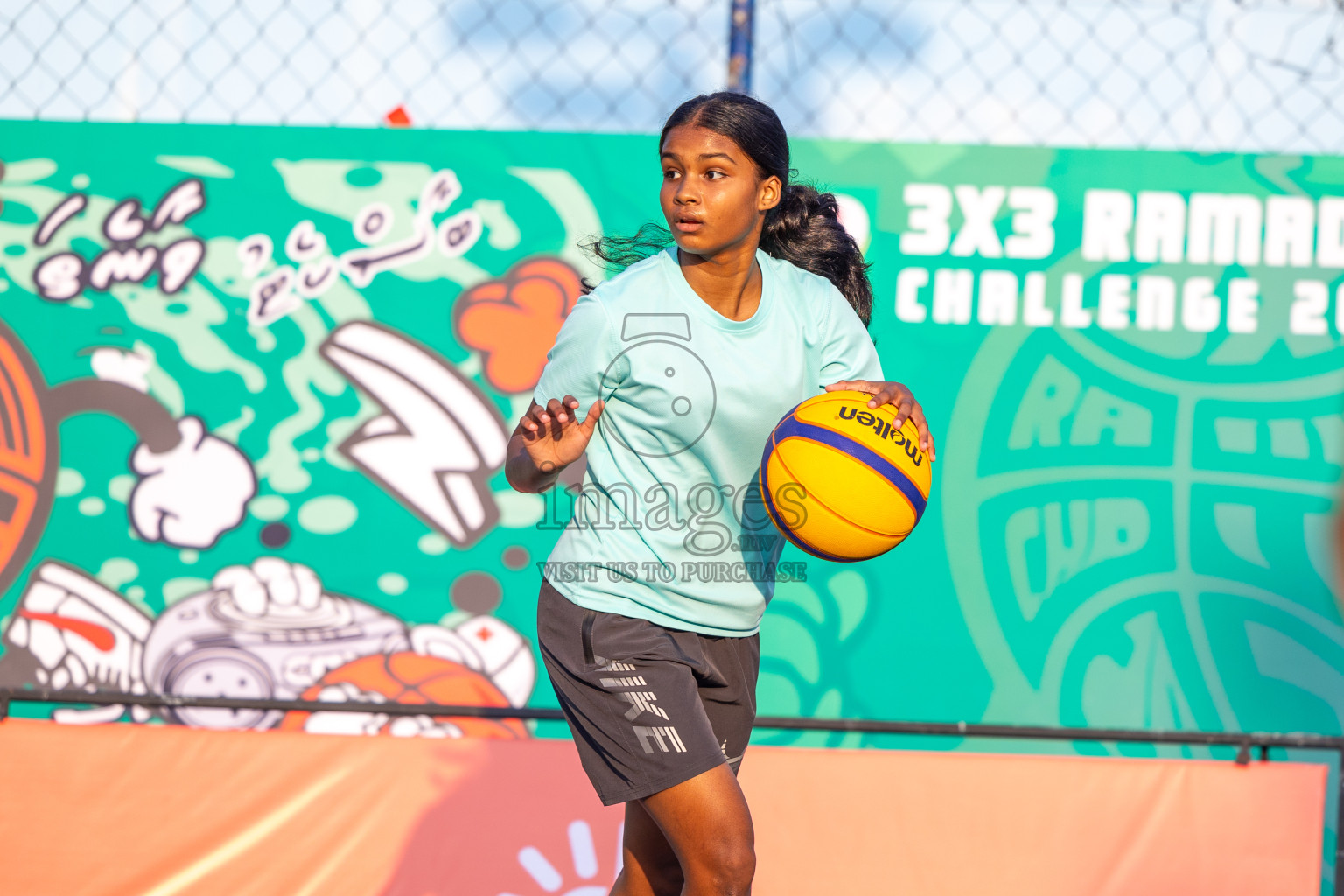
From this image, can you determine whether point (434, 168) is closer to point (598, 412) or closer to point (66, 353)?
point (66, 353)

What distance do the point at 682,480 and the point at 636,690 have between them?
427 millimetres

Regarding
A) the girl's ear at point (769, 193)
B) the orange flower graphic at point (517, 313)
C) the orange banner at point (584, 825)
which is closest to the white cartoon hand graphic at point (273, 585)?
the orange banner at point (584, 825)

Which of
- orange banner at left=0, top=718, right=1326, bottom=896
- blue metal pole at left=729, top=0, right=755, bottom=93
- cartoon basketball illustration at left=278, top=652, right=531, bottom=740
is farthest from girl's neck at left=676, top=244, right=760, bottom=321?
cartoon basketball illustration at left=278, top=652, right=531, bottom=740

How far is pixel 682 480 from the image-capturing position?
7.68 ft

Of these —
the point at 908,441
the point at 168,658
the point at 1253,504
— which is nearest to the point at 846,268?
the point at 908,441

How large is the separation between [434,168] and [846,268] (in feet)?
5.71

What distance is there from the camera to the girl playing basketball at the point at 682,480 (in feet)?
7.22

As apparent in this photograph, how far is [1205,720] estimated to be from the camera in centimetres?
385

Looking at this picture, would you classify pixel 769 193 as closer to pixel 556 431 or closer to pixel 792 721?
pixel 556 431

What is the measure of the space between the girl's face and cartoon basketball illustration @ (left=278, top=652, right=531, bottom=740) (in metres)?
2.09

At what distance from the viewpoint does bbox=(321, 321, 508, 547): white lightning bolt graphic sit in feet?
13.1

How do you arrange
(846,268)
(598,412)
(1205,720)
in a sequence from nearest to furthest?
(598,412) < (846,268) < (1205,720)

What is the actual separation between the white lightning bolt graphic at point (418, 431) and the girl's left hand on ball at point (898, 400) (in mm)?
1856

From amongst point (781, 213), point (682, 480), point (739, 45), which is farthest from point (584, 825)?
point (739, 45)
